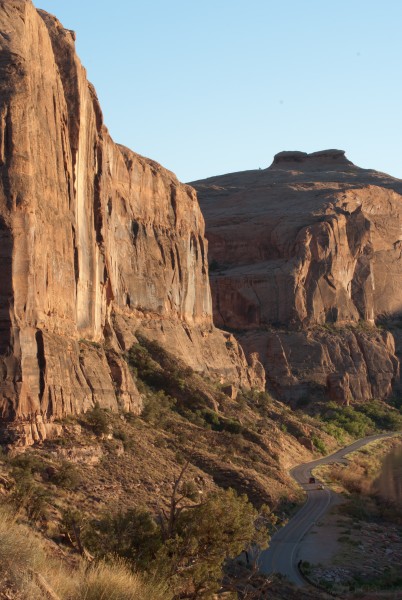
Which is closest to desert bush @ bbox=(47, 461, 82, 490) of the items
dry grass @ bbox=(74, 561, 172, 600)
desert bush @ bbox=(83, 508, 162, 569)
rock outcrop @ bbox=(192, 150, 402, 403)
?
desert bush @ bbox=(83, 508, 162, 569)

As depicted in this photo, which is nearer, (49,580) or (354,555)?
(49,580)

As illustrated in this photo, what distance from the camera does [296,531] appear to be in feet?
141

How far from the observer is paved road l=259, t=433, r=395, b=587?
36.2 metres

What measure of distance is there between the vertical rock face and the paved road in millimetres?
8952

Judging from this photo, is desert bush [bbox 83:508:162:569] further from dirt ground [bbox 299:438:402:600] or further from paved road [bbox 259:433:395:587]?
dirt ground [bbox 299:438:402:600]

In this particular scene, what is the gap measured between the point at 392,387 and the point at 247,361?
73.7 feet

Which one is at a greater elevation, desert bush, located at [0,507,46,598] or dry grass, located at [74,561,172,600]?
desert bush, located at [0,507,46,598]

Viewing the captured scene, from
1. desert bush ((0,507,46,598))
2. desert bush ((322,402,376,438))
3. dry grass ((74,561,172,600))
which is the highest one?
desert bush ((0,507,46,598))

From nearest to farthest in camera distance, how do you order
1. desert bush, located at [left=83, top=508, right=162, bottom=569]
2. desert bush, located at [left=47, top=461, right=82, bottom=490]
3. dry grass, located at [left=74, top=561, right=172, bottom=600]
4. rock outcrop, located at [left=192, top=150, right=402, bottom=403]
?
dry grass, located at [left=74, top=561, right=172, bottom=600]
desert bush, located at [left=83, top=508, right=162, bottom=569]
desert bush, located at [left=47, top=461, right=82, bottom=490]
rock outcrop, located at [left=192, top=150, right=402, bottom=403]

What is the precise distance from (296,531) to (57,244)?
1571 centimetres

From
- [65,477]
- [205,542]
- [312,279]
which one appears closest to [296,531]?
[65,477]

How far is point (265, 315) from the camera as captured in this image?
9262cm

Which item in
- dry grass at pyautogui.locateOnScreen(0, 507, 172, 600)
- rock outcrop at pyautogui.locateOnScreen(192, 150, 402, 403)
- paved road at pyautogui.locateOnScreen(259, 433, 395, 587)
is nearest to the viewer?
dry grass at pyautogui.locateOnScreen(0, 507, 172, 600)

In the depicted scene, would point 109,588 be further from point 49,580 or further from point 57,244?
point 57,244
